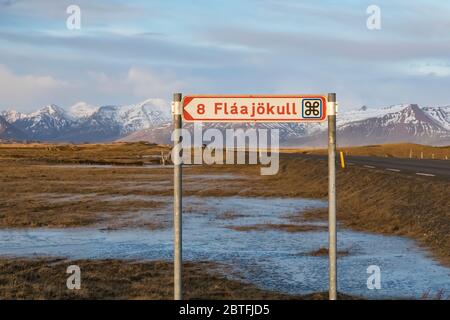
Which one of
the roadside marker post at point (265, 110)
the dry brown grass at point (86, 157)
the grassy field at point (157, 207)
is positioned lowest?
the grassy field at point (157, 207)

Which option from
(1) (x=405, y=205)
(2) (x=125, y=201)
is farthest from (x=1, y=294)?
(2) (x=125, y=201)

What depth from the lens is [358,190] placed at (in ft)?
105

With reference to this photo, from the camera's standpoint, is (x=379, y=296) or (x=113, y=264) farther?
(x=113, y=264)

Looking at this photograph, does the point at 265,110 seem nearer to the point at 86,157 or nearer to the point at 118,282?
the point at 118,282

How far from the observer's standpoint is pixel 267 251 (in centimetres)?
1795

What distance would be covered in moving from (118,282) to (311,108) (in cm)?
638

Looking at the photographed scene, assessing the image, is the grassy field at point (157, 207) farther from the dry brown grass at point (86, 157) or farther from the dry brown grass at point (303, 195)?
the dry brown grass at point (86, 157)

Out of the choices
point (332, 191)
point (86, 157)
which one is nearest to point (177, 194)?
point (332, 191)

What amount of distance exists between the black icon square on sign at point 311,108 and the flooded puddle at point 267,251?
4773 millimetres

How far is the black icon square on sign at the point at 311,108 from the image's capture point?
378 inches

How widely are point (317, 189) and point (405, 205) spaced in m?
14.5

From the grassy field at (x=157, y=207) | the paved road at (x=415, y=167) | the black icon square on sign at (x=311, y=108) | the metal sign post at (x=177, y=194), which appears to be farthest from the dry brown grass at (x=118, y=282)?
the paved road at (x=415, y=167)
